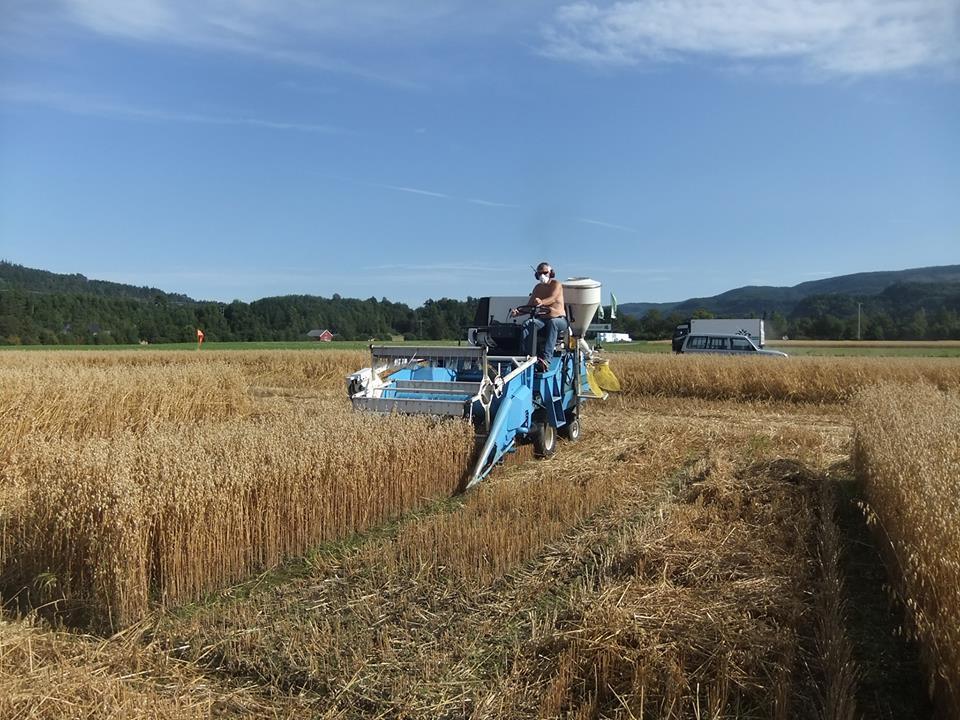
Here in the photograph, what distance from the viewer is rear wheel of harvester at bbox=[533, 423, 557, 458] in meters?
9.52

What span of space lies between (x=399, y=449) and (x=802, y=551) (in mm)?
3522

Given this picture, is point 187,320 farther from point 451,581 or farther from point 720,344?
point 451,581

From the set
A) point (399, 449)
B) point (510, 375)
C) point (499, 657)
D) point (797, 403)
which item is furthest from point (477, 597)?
point (797, 403)

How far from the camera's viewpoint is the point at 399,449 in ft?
22.8

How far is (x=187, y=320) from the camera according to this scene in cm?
7262

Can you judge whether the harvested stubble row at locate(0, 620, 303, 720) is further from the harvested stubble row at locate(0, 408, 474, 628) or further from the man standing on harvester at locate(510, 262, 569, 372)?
the man standing on harvester at locate(510, 262, 569, 372)

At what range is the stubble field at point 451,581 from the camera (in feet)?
11.7

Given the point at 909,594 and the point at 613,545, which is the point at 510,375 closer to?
the point at 613,545

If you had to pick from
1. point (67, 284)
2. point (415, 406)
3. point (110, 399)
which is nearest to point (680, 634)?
point (415, 406)

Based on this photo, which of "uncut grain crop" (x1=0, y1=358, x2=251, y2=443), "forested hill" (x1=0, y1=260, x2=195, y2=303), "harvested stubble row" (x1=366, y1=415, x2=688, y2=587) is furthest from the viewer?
"forested hill" (x1=0, y1=260, x2=195, y2=303)

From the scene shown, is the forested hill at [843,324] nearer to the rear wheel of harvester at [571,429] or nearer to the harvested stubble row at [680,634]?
the rear wheel of harvester at [571,429]

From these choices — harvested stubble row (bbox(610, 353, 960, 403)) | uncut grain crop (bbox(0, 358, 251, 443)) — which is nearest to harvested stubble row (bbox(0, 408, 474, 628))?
uncut grain crop (bbox(0, 358, 251, 443))

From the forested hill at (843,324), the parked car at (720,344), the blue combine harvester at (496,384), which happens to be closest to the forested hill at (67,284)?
the forested hill at (843,324)

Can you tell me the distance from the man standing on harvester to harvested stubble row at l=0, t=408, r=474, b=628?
3259 millimetres
